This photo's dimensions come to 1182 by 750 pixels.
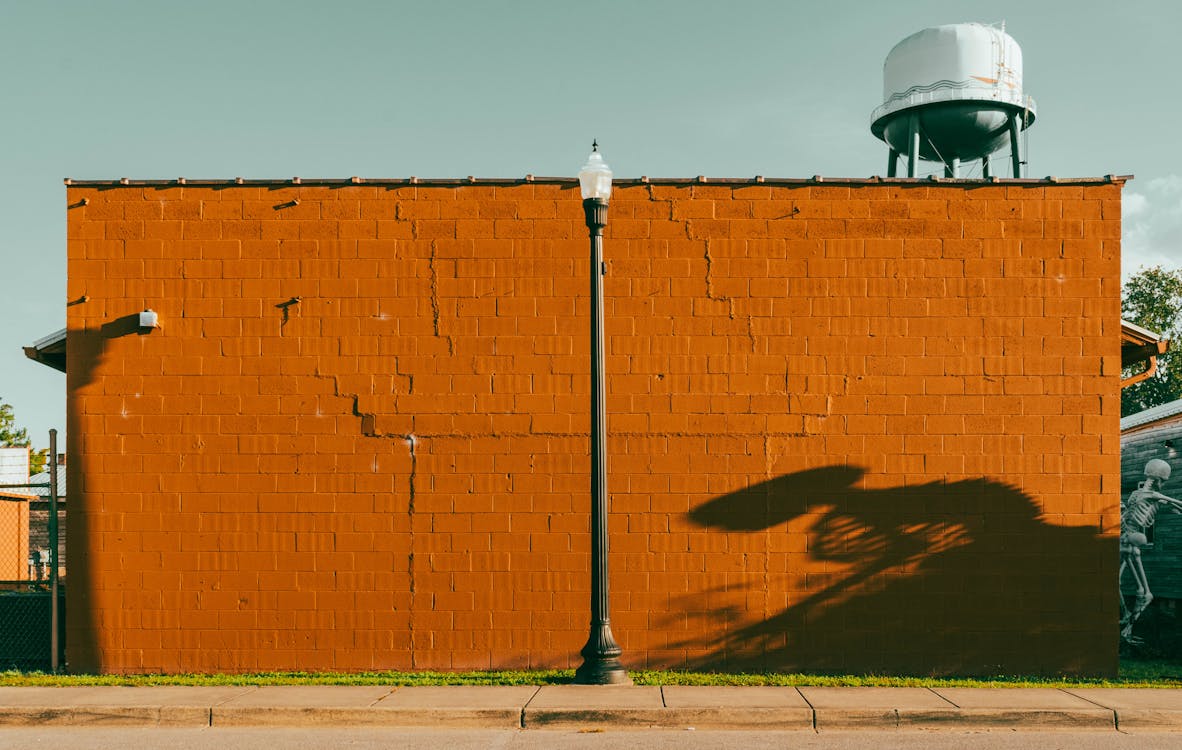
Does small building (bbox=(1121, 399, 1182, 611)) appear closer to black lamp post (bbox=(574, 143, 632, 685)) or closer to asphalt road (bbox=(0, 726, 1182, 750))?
asphalt road (bbox=(0, 726, 1182, 750))

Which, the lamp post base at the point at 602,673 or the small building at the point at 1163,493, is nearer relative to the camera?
the lamp post base at the point at 602,673

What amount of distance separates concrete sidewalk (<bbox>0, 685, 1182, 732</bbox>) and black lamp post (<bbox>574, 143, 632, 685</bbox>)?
328 mm

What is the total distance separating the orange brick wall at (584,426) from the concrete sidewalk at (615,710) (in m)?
1.38

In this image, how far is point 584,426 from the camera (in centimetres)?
1097

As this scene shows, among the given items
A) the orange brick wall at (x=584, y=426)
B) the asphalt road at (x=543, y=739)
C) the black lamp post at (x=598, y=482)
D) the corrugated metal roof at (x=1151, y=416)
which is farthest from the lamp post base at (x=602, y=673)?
the corrugated metal roof at (x=1151, y=416)

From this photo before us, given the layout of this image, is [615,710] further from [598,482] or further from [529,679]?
[598,482]

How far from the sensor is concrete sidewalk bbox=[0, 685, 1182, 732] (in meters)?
8.75

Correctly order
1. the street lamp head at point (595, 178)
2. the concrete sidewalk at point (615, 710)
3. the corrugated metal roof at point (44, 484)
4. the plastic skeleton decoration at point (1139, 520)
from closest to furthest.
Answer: the concrete sidewalk at point (615, 710) → the street lamp head at point (595, 178) → the plastic skeleton decoration at point (1139, 520) → the corrugated metal roof at point (44, 484)

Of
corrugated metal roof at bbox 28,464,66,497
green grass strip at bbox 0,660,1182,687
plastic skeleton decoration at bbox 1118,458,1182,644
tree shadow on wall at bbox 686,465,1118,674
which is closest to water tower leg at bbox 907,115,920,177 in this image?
plastic skeleton decoration at bbox 1118,458,1182,644

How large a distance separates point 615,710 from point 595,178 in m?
4.47

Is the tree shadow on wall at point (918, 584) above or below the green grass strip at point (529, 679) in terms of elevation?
above

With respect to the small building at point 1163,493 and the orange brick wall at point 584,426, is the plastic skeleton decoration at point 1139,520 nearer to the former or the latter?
the small building at point 1163,493

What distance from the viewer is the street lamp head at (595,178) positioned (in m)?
9.79

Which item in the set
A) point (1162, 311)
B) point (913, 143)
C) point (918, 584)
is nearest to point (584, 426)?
point (918, 584)
